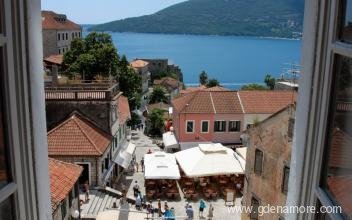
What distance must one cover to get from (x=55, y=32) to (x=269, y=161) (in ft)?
202

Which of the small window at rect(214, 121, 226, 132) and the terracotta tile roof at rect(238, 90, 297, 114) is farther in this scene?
the terracotta tile roof at rect(238, 90, 297, 114)

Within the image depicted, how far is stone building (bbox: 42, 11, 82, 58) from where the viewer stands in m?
65.7

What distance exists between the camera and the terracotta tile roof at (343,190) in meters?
1.49

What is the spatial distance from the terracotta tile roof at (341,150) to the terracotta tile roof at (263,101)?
2701 centimetres

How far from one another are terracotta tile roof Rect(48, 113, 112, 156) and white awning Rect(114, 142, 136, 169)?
2784 millimetres

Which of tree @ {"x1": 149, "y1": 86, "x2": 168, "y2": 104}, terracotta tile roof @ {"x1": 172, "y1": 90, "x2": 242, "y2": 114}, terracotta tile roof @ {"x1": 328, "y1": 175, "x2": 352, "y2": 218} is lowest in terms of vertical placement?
tree @ {"x1": 149, "y1": 86, "x2": 168, "y2": 104}

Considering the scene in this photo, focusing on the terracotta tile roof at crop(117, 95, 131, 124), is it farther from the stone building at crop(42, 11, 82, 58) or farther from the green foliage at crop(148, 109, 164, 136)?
the stone building at crop(42, 11, 82, 58)

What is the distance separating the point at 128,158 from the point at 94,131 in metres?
4.72

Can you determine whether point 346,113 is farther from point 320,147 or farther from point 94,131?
point 94,131

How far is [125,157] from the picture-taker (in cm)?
2439

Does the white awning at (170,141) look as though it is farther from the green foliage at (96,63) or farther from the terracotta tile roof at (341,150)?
the terracotta tile roof at (341,150)

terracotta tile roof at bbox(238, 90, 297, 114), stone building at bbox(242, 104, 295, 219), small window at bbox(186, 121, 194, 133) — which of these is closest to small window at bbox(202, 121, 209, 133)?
small window at bbox(186, 121, 194, 133)

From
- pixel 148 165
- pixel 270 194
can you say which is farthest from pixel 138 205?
pixel 270 194

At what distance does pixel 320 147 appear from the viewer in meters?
1.71
